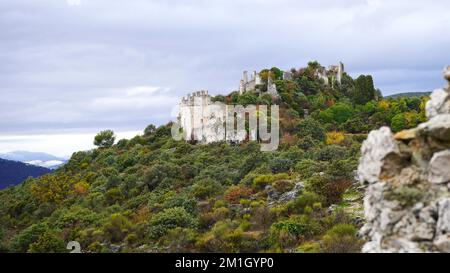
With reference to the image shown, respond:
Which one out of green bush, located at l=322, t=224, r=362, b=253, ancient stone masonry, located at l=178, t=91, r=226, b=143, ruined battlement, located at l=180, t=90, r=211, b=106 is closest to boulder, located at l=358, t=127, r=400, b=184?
green bush, located at l=322, t=224, r=362, b=253

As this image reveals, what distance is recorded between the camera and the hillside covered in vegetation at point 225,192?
75.9 ft

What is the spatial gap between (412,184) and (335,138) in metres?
42.7

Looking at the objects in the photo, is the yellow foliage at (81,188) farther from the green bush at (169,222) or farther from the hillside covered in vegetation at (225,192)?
the green bush at (169,222)

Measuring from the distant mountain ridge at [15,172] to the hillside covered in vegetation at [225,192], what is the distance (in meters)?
58.4

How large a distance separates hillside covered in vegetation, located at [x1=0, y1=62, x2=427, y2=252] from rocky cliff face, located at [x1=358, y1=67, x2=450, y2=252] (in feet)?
24.5

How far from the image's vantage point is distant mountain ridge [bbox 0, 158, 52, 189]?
409ft

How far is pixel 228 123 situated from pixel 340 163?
1065 inches

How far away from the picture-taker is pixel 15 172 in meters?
132

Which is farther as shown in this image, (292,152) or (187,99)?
(187,99)

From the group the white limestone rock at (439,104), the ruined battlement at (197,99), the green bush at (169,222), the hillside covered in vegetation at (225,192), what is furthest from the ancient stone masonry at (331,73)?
the white limestone rock at (439,104)
